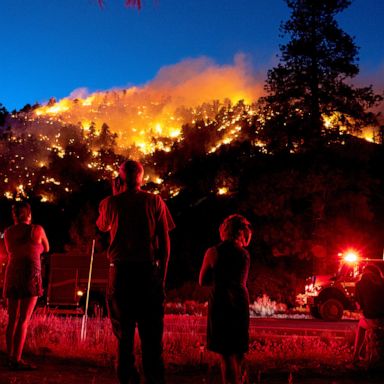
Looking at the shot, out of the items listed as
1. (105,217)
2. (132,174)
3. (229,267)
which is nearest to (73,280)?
(229,267)

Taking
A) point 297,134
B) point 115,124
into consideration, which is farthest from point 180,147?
point 115,124

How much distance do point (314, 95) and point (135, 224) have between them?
973 inches

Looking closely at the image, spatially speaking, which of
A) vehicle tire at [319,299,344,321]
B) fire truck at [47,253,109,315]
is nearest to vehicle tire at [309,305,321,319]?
vehicle tire at [319,299,344,321]

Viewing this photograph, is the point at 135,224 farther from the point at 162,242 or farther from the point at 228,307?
the point at 228,307

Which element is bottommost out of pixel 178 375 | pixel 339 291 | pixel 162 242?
pixel 178 375

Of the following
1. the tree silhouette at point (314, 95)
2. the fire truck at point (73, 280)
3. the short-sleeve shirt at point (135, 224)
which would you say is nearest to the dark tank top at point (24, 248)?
the short-sleeve shirt at point (135, 224)

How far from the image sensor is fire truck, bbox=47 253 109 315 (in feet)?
60.9

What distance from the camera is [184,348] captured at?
9203 mm

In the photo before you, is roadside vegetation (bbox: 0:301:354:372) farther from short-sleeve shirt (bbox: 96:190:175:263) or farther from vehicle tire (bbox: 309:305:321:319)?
vehicle tire (bbox: 309:305:321:319)

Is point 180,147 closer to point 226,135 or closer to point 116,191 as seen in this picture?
point 226,135

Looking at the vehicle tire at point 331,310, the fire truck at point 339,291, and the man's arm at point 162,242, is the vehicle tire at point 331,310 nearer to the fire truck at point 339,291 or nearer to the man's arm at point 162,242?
the fire truck at point 339,291

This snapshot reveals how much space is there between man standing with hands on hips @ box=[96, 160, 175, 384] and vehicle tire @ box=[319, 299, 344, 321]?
1500cm

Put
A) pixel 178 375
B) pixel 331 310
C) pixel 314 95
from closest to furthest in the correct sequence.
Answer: pixel 178 375 < pixel 331 310 < pixel 314 95

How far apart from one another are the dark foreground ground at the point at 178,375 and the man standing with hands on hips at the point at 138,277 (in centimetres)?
200
